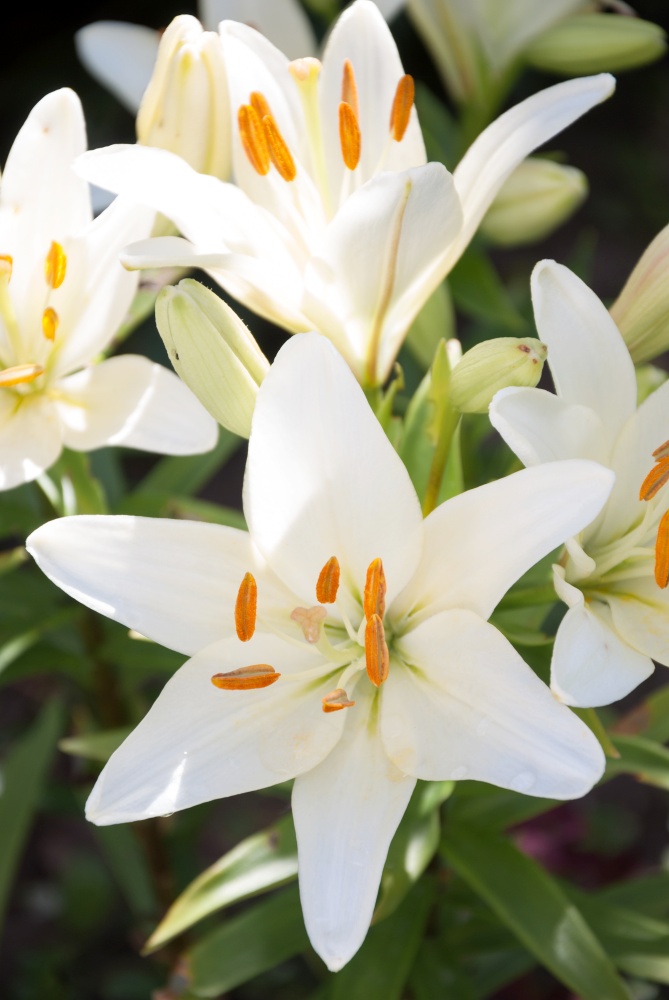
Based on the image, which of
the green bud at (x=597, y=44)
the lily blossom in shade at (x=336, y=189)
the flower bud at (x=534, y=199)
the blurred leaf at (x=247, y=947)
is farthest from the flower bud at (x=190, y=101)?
the blurred leaf at (x=247, y=947)

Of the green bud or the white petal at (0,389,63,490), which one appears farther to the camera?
the green bud

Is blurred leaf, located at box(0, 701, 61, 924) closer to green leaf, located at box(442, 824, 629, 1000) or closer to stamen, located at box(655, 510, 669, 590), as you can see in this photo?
green leaf, located at box(442, 824, 629, 1000)

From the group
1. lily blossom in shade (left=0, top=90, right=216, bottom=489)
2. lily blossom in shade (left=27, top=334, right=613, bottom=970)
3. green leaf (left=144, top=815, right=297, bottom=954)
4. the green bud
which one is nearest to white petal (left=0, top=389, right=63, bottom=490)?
lily blossom in shade (left=0, top=90, right=216, bottom=489)

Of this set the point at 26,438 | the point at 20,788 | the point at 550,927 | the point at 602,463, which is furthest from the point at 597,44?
the point at 20,788

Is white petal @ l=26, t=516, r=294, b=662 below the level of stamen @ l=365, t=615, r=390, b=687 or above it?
above

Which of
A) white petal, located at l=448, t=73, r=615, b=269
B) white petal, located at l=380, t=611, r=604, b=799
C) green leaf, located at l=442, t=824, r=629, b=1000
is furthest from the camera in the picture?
green leaf, located at l=442, t=824, r=629, b=1000

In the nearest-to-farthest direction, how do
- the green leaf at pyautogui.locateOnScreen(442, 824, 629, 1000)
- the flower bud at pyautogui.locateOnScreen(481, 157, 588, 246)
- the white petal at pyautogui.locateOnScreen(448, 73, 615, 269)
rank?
the white petal at pyautogui.locateOnScreen(448, 73, 615, 269) → the green leaf at pyautogui.locateOnScreen(442, 824, 629, 1000) → the flower bud at pyautogui.locateOnScreen(481, 157, 588, 246)

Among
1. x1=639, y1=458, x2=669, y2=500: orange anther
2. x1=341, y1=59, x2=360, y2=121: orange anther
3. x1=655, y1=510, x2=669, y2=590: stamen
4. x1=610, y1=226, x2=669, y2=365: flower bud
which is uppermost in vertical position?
x1=341, y1=59, x2=360, y2=121: orange anther

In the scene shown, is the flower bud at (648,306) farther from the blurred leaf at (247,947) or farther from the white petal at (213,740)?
the blurred leaf at (247,947)
